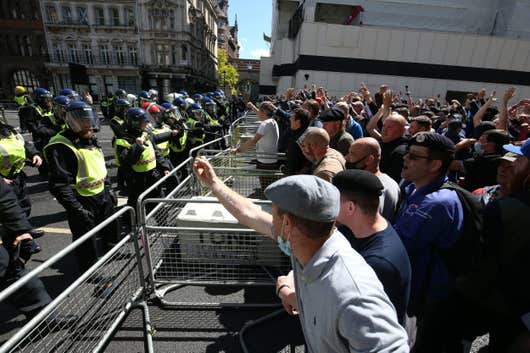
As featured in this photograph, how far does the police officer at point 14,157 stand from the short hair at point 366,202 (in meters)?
4.51

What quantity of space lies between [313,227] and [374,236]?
597mm

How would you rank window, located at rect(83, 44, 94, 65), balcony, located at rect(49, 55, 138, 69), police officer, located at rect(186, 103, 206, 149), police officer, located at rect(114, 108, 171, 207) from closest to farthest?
1. police officer, located at rect(114, 108, 171, 207)
2. police officer, located at rect(186, 103, 206, 149)
3. window, located at rect(83, 44, 94, 65)
4. balcony, located at rect(49, 55, 138, 69)

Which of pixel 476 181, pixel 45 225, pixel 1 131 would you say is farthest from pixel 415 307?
pixel 45 225

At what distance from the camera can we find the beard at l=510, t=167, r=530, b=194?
6.53ft

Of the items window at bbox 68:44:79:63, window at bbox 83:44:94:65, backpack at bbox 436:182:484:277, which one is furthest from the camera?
window at bbox 83:44:94:65

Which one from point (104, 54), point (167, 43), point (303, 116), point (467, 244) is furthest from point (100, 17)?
point (467, 244)

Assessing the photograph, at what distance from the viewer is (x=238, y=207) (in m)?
2.17

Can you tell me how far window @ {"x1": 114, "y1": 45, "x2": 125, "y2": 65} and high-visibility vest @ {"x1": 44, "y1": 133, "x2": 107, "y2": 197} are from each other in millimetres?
51798

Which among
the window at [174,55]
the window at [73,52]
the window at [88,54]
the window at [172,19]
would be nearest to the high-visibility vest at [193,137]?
the window at [174,55]

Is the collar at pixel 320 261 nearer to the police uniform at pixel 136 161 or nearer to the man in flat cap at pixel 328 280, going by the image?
the man in flat cap at pixel 328 280

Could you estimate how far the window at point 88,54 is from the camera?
45.3 meters

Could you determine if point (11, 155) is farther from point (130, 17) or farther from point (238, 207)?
point (130, 17)

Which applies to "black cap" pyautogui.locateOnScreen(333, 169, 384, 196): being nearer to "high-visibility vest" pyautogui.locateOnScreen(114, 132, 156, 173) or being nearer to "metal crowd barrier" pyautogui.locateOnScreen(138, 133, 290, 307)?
"metal crowd barrier" pyautogui.locateOnScreen(138, 133, 290, 307)

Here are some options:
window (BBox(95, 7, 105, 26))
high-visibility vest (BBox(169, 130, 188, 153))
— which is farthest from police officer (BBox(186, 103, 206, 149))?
window (BBox(95, 7, 105, 26))
